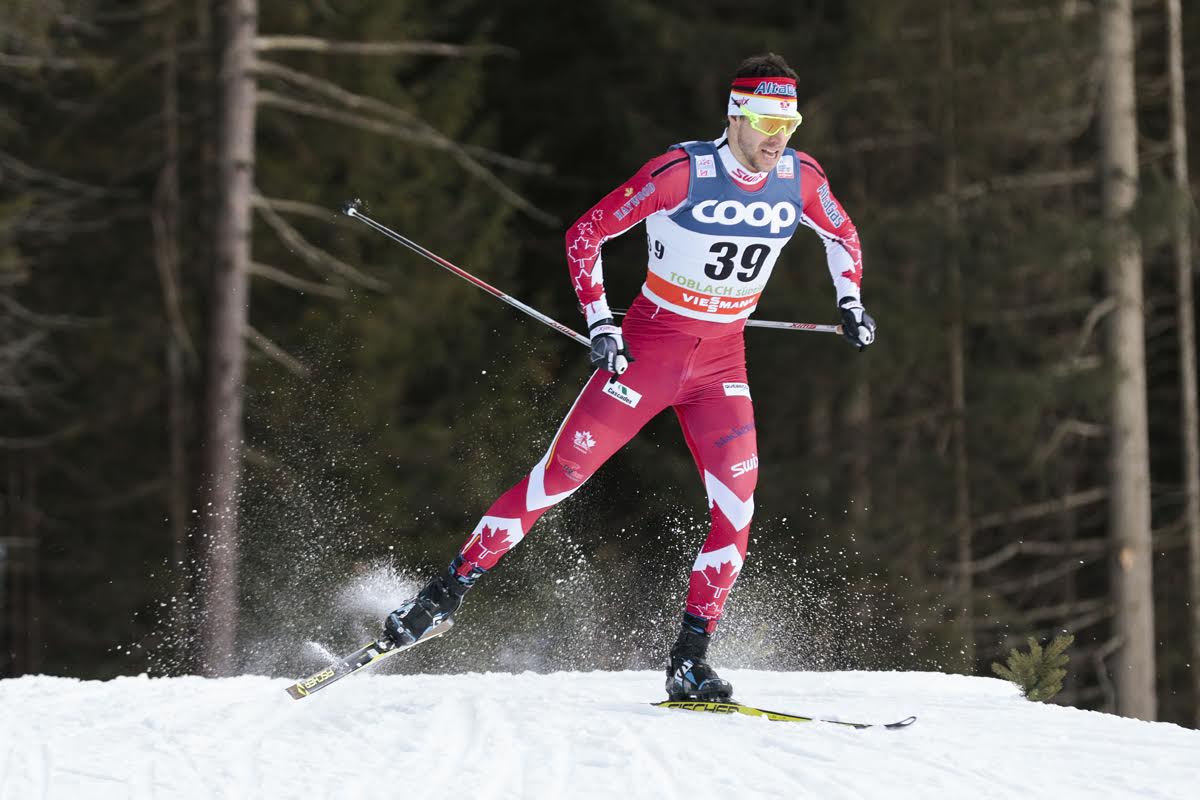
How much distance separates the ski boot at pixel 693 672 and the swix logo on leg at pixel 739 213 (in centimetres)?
155

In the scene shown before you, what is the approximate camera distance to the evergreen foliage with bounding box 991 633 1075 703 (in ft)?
21.0

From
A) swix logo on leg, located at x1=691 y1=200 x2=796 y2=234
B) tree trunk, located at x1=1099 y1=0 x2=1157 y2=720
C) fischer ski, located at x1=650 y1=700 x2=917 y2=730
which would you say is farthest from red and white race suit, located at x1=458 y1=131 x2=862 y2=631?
tree trunk, located at x1=1099 y1=0 x2=1157 y2=720

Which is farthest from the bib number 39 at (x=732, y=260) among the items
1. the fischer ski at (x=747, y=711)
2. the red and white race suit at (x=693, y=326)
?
the fischer ski at (x=747, y=711)

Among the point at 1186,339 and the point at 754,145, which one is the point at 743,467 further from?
the point at 1186,339

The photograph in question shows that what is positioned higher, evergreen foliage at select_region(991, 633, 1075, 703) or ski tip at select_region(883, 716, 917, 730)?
evergreen foliage at select_region(991, 633, 1075, 703)

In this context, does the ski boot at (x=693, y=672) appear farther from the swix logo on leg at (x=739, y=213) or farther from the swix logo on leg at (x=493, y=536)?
the swix logo on leg at (x=739, y=213)

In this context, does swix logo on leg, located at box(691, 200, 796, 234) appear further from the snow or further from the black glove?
the snow

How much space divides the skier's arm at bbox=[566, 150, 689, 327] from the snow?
1.54m

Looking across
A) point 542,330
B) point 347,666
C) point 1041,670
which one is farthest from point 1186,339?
point 347,666

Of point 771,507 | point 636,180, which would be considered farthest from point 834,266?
point 771,507

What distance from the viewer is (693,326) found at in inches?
226

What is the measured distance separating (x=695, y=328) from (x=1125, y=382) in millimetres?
8697

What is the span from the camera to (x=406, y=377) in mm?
16266

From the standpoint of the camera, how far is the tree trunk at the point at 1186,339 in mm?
13906
